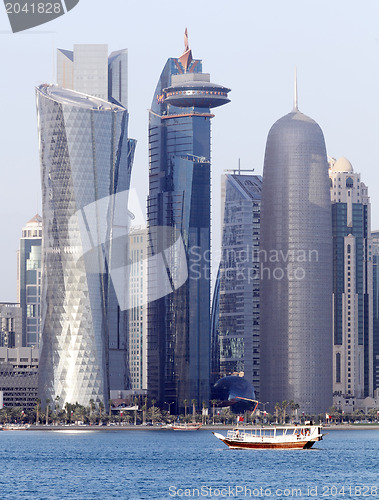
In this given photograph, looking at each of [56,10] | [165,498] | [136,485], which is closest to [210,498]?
[165,498]

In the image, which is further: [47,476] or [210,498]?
[47,476]

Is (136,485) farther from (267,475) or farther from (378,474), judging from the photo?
(378,474)

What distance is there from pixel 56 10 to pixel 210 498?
2651 inches

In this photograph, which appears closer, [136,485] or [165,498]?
[165,498]

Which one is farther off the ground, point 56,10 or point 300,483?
point 56,10

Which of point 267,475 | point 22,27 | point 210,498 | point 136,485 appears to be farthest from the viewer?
point 267,475

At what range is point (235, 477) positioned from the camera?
188 m

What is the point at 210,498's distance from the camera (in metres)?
158

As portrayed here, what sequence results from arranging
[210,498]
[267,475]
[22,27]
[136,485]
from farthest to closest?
[267,475] < [136,485] < [210,498] < [22,27]

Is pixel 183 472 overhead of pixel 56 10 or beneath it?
beneath

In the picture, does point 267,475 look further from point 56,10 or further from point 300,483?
point 56,10

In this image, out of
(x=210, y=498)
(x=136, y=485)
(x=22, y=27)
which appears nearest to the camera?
(x=22, y=27)

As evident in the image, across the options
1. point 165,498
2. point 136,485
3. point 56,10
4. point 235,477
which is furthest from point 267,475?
point 56,10

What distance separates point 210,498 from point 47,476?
41.9 meters
